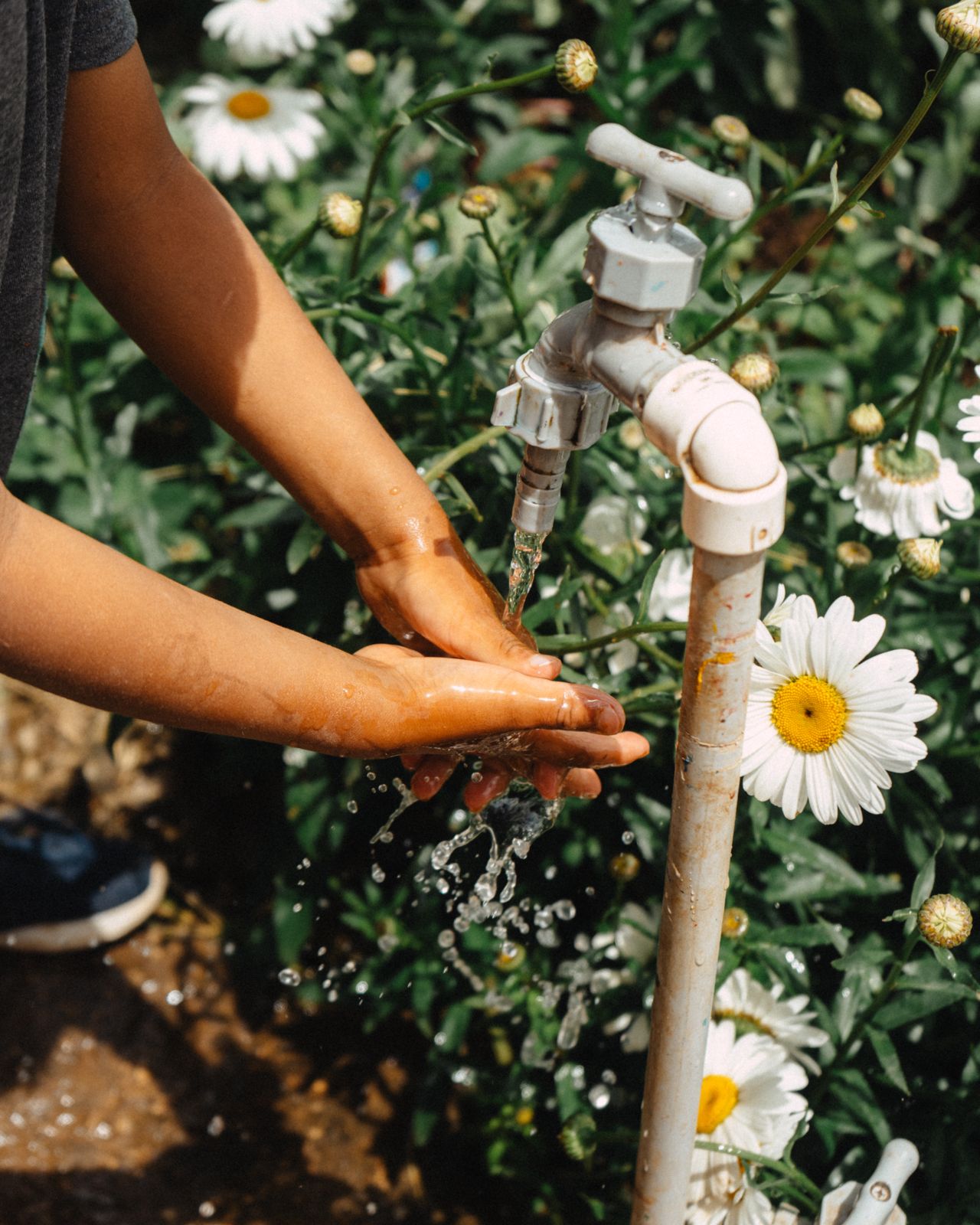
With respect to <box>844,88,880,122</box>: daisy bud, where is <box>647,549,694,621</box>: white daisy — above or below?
below

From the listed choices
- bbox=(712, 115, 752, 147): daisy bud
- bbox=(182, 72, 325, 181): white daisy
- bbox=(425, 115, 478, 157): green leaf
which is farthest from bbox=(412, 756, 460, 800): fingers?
bbox=(182, 72, 325, 181): white daisy

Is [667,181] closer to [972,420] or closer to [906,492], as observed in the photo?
[972,420]

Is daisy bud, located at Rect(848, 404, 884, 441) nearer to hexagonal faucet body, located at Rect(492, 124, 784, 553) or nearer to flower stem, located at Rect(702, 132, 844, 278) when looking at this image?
flower stem, located at Rect(702, 132, 844, 278)

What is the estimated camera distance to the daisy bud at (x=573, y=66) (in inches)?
44.7

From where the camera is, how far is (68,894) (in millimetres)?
1812

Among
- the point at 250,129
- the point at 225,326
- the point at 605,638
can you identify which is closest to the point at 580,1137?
the point at 605,638

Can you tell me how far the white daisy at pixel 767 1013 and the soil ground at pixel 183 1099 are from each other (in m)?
0.52

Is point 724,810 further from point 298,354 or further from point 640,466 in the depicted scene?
point 640,466

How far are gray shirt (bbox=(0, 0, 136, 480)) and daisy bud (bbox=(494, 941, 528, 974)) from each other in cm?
80

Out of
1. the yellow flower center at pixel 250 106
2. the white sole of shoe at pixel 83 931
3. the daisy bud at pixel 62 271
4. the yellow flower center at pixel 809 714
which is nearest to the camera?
the yellow flower center at pixel 809 714

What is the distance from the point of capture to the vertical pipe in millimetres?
798

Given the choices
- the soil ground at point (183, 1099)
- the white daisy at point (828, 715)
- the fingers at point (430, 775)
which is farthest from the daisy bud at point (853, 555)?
the soil ground at point (183, 1099)

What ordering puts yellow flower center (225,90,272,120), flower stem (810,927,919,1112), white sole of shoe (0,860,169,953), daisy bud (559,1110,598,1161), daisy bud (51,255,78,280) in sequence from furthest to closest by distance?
1. yellow flower center (225,90,272,120)
2. white sole of shoe (0,860,169,953)
3. daisy bud (51,255,78,280)
4. daisy bud (559,1110,598,1161)
5. flower stem (810,927,919,1112)

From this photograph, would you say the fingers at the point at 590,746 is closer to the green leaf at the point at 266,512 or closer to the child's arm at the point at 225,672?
the child's arm at the point at 225,672
